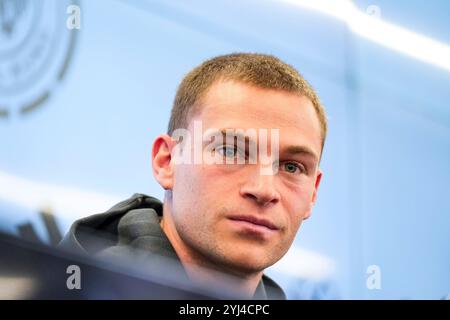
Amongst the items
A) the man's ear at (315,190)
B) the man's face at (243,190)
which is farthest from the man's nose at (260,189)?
the man's ear at (315,190)

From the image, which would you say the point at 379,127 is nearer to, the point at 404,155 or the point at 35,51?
the point at 404,155

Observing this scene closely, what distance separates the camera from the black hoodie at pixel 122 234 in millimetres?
1108

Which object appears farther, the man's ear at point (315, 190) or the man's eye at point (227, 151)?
the man's ear at point (315, 190)

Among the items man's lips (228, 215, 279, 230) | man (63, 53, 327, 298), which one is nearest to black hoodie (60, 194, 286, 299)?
man (63, 53, 327, 298)

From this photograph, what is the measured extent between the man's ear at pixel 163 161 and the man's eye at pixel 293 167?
201mm

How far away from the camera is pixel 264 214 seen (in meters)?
1.06

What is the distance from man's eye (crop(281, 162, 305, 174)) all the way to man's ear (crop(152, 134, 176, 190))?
0.66 ft

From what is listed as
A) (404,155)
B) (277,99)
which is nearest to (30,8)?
(277,99)

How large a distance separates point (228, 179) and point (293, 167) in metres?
0.12

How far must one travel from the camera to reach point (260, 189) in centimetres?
106

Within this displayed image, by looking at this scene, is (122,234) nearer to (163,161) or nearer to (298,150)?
(163,161)

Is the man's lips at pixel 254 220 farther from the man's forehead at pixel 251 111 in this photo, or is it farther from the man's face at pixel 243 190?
the man's forehead at pixel 251 111

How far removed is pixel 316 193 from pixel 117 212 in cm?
39

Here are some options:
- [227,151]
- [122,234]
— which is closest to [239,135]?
[227,151]
